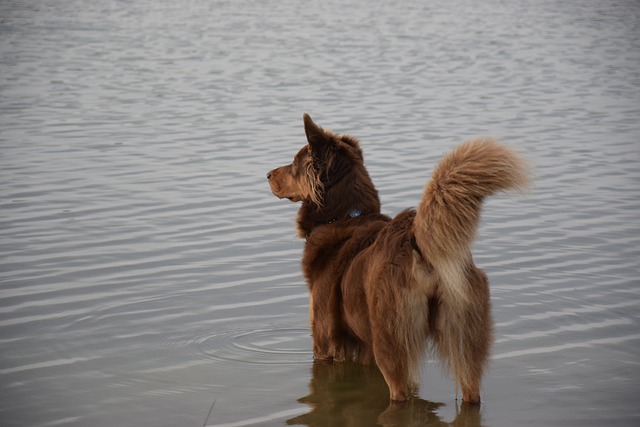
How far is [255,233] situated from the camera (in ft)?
28.4

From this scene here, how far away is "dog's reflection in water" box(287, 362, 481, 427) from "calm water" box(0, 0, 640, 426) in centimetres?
2

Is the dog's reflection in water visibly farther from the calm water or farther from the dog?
the dog

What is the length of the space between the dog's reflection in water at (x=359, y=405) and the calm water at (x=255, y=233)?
0.02m

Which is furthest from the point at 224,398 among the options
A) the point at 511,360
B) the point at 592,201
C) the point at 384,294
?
the point at 592,201

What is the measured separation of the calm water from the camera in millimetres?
5363

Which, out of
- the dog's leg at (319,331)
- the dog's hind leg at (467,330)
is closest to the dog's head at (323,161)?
the dog's leg at (319,331)

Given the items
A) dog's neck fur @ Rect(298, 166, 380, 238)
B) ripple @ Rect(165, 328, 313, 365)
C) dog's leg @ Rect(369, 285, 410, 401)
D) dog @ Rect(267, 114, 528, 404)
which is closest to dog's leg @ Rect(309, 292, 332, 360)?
dog @ Rect(267, 114, 528, 404)

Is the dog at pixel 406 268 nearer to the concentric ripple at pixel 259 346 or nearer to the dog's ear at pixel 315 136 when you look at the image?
the dog's ear at pixel 315 136

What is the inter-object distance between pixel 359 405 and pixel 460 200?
166cm

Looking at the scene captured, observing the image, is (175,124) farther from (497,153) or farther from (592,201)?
(497,153)

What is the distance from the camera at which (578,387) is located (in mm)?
5410

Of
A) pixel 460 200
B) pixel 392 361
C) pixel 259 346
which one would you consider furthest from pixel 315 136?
pixel 259 346

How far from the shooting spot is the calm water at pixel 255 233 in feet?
17.6

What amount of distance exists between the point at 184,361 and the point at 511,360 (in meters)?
2.17
